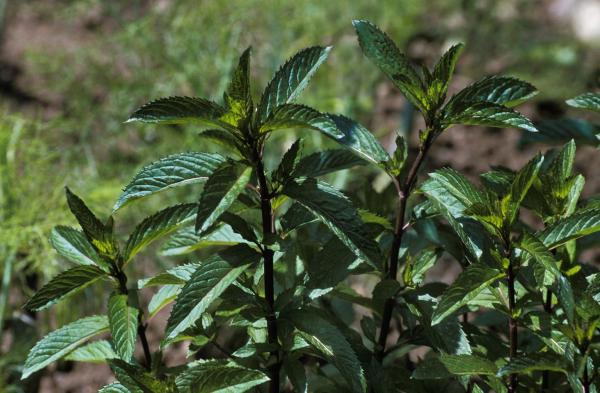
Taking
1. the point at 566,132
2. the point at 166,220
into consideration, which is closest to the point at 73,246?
the point at 166,220

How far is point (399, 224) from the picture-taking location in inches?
49.1

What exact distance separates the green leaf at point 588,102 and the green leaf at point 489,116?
0.70 feet

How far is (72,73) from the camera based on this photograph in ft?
11.3

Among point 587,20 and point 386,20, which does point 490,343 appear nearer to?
point 386,20

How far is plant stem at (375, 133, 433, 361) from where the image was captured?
1179 mm

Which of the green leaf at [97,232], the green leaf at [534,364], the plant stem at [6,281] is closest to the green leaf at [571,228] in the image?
the green leaf at [534,364]

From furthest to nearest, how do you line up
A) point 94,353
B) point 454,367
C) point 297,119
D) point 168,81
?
point 168,81 < point 94,353 < point 454,367 < point 297,119

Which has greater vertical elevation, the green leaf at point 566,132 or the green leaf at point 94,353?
the green leaf at point 566,132

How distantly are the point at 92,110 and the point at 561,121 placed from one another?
2198 mm

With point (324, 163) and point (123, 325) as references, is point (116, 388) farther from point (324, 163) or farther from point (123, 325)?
point (324, 163)

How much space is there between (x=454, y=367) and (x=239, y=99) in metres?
0.48

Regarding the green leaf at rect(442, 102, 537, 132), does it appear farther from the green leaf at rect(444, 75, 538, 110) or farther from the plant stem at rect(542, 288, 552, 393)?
the plant stem at rect(542, 288, 552, 393)

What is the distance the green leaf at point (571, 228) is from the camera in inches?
43.1

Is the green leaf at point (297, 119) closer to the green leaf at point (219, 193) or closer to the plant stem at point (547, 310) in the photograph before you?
the green leaf at point (219, 193)
